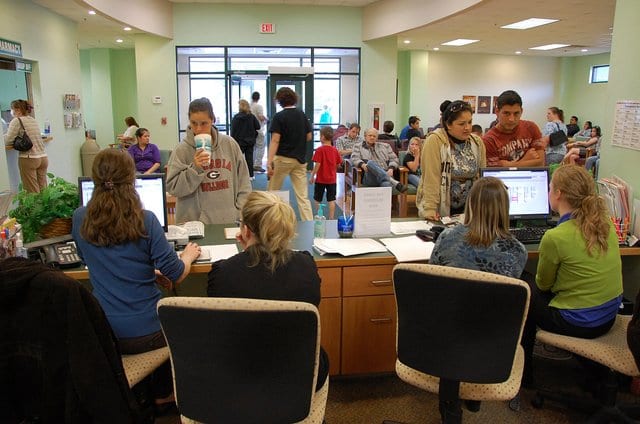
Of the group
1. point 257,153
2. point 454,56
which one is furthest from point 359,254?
point 454,56

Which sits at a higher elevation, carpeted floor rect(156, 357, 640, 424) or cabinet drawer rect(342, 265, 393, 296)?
cabinet drawer rect(342, 265, 393, 296)

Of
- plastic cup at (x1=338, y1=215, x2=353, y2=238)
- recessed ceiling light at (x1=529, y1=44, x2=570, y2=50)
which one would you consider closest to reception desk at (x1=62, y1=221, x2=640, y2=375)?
plastic cup at (x1=338, y1=215, x2=353, y2=238)

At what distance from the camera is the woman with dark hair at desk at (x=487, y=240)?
2.02 m

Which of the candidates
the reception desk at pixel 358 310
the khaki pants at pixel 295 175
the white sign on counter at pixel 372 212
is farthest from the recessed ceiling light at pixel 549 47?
the white sign on counter at pixel 372 212

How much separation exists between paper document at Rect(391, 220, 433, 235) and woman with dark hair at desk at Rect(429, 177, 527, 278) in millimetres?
909

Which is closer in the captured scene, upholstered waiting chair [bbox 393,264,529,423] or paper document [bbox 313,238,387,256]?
upholstered waiting chair [bbox 393,264,529,423]

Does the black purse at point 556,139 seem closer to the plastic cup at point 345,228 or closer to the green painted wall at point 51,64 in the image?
the plastic cup at point 345,228

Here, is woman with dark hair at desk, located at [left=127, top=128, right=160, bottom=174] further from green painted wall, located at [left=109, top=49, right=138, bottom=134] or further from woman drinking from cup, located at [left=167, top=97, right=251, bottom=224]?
green painted wall, located at [left=109, top=49, right=138, bottom=134]

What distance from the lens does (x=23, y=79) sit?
726 centimetres

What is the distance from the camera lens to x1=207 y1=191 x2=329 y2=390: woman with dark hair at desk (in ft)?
5.48

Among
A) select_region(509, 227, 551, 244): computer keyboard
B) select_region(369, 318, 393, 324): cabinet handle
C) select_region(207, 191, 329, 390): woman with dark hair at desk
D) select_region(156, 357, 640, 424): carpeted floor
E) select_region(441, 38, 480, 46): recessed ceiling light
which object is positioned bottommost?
select_region(156, 357, 640, 424): carpeted floor

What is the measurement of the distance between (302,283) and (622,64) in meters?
2.57

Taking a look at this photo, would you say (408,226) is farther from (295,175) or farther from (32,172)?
(32,172)

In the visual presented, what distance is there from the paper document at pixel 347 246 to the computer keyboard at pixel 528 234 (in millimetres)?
750
